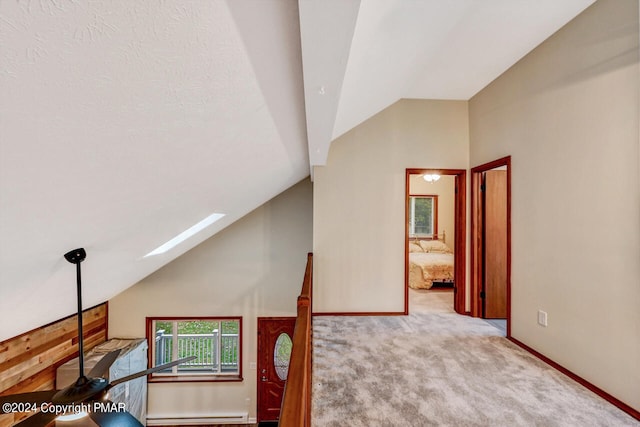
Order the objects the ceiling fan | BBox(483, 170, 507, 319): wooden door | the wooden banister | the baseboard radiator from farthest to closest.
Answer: the baseboard radiator, BBox(483, 170, 507, 319): wooden door, the ceiling fan, the wooden banister

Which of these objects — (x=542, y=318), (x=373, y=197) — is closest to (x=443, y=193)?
(x=373, y=197)

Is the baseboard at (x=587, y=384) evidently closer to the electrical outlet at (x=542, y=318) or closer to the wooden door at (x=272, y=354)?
the electrical outlet at (x=542, y=318)

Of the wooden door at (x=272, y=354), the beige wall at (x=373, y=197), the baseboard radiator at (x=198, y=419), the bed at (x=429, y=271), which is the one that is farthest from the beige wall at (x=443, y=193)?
the baseboard radiator at (x=198, y=419)

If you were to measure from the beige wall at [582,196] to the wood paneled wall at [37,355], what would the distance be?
5.28m

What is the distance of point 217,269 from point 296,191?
1.93m

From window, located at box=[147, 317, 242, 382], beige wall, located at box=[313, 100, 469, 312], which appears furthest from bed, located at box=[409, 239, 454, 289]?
window, located at box=[147, 317, 242, 382]

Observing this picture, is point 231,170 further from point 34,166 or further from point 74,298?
point 74,298

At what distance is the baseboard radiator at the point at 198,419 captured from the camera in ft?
15.5

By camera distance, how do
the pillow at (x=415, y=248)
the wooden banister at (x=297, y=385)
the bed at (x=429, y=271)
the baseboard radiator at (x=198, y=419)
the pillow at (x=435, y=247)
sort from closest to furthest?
the wooden banister at (x=297, y=385)
the baseboard radiator at (x=198, y=419)
the bed at (x=429, y=271)
the pillow at (x=435, y=247)
the pillow at (x=415, y=248)

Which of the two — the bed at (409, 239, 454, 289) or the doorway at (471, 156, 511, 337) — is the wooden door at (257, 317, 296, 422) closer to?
the bed at (409, 239, 454, 289)

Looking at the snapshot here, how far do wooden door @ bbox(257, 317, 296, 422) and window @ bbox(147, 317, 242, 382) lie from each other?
1.26 feet

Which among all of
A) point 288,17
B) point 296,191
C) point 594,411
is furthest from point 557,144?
point 296,191

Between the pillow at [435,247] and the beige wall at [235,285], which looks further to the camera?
the pillow at [435,247]

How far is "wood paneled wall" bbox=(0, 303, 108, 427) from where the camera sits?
3057 millimetres
